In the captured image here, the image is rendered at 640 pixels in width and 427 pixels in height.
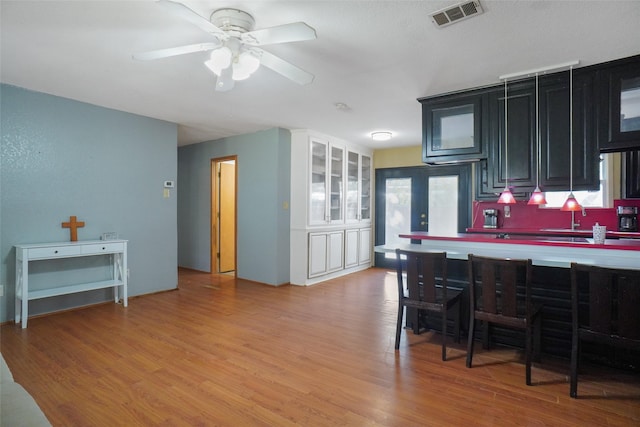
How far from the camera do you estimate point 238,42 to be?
7.00 ft

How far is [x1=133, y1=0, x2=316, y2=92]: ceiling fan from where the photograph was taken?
73.8 inches

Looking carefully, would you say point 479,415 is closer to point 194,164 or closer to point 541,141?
point 541,141

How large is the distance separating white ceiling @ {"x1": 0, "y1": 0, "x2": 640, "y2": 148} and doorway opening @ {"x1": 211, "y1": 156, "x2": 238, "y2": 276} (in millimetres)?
2143

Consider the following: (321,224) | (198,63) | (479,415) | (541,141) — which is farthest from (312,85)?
(479,415)

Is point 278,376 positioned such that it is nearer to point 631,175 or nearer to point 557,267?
point 557,267

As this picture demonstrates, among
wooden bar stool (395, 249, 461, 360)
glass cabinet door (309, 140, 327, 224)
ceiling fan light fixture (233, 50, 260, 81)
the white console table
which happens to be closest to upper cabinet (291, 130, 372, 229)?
glass cabinet door (309, 140, 327, 224)

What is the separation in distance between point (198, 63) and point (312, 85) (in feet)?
3.55

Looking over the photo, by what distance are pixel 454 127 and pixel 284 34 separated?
91.3 inches

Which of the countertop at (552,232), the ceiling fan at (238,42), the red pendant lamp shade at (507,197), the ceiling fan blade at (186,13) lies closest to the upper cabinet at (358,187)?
the countertop at (552,232)

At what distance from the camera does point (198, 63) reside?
9.21ft

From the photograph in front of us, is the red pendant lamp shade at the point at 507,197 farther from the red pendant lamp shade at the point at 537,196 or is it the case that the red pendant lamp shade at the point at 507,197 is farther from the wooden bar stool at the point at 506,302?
the wooden bar stool at the point at 506,302

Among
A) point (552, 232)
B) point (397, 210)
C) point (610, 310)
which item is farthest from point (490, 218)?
point (610, 310)

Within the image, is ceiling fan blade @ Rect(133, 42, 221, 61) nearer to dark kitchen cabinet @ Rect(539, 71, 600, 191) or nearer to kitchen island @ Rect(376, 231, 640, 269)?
kitchen island @ Rect(376, 231, 640, 269)

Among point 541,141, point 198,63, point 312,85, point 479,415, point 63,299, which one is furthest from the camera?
point 63,299
